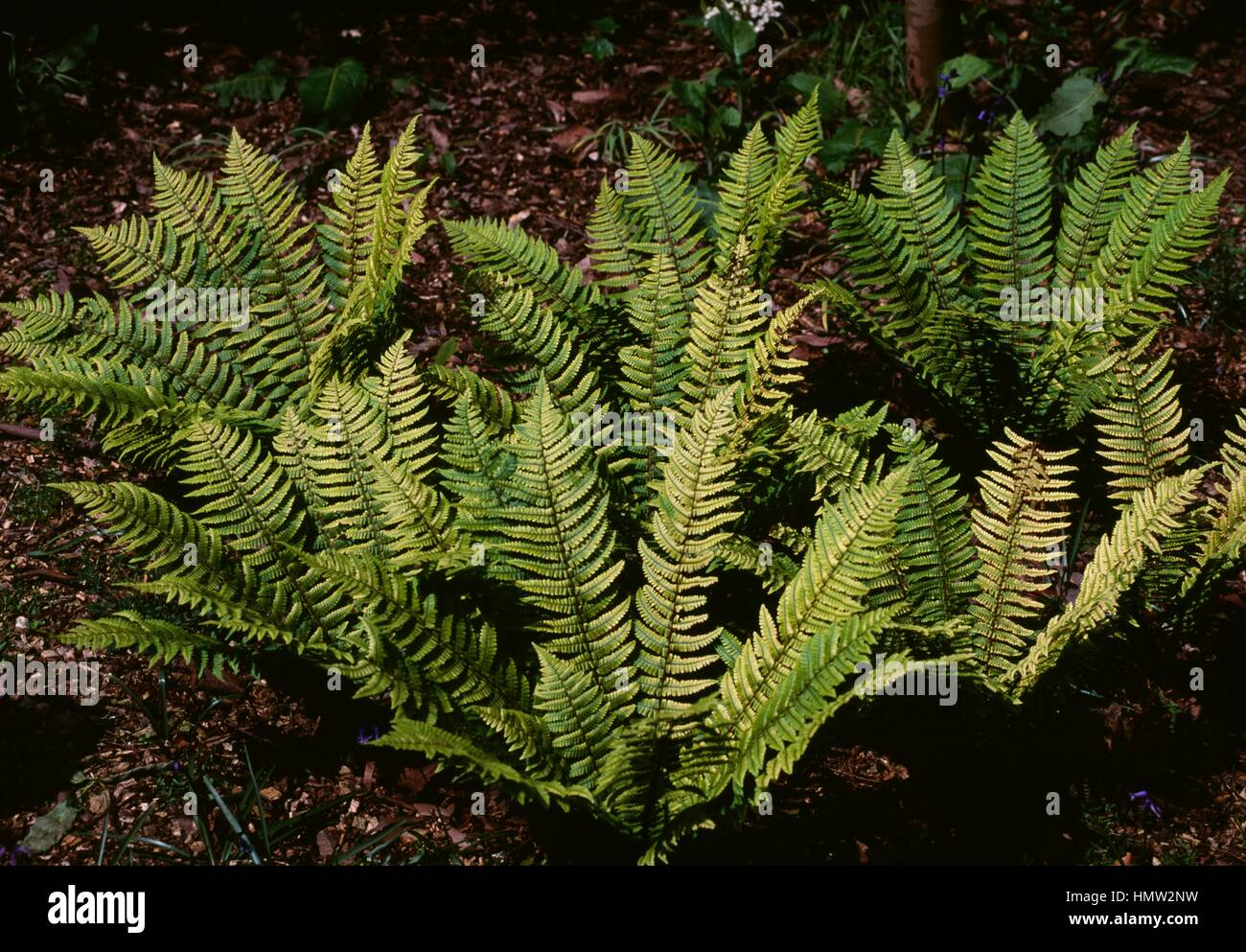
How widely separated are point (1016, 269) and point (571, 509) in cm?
192

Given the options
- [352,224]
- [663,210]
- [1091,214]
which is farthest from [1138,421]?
[352,224]

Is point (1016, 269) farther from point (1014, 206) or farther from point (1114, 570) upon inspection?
point (1114, 570)

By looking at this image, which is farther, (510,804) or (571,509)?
(571,509)

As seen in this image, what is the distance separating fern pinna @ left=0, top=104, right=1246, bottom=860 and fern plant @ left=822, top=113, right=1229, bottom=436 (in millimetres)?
336

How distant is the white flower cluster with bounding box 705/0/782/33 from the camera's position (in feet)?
16.7

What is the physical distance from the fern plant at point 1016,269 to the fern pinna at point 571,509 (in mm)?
336

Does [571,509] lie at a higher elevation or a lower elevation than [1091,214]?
lower

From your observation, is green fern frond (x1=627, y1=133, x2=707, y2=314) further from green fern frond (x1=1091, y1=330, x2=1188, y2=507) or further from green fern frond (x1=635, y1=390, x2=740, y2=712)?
green fern frond (x1=1091, y1=330, x2=1188, y2=507)

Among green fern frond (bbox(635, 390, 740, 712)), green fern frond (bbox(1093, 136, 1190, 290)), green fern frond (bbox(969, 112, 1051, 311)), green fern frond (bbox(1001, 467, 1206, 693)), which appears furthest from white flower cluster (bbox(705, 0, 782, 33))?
green fern frond (bbox(1001, 467, 1206, 693))

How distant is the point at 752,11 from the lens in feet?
16.8

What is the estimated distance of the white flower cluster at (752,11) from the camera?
5.10 meters

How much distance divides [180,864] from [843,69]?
14.6ft

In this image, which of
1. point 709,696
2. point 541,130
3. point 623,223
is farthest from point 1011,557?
point 541,130

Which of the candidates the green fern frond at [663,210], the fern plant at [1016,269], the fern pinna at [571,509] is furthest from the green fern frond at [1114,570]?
the green fern frond at [663,210]
